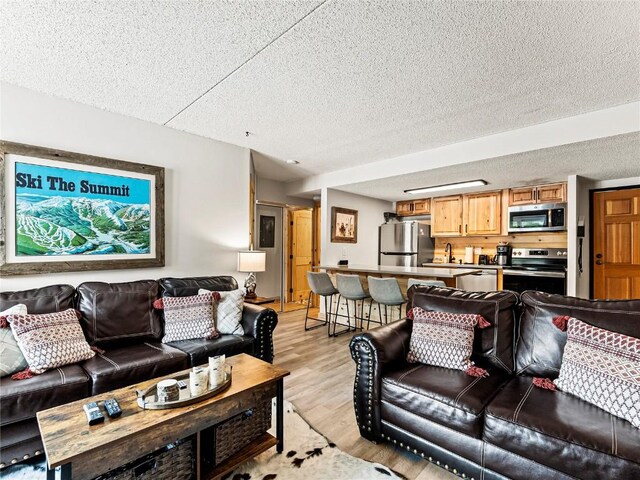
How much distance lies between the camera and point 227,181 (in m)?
3.89

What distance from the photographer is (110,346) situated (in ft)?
8.31

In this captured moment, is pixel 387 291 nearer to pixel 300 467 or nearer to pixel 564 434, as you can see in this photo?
pixel 300 467

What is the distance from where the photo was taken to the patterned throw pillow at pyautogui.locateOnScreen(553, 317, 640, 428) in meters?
1.42

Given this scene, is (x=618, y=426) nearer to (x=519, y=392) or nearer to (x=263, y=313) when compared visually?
(x=519, y=392)

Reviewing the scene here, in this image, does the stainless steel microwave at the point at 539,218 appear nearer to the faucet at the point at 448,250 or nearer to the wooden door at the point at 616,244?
the wooden door at the point at 616,244

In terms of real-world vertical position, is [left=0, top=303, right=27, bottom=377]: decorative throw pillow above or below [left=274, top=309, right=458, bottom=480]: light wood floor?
above

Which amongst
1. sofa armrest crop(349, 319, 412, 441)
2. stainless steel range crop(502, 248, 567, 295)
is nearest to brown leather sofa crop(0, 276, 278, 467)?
sofa armrest crop(349, 319, 412, 441)

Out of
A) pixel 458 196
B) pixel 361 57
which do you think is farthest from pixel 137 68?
pixel 458 196

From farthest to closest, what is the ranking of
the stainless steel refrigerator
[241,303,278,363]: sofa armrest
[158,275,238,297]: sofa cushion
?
the stainless steel refrigerator, [158,275,238,297]: sofa cushion, [241,303,278,363]: sofa armrest

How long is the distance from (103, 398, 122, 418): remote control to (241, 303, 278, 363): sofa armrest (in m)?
1.34

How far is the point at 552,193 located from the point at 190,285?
5208 mm

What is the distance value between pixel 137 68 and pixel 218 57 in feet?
2.14

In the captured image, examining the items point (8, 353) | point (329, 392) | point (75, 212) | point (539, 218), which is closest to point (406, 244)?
point (539, 218)

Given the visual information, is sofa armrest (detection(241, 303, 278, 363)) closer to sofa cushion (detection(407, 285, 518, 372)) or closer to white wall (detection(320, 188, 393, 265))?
sofa cushion (detection(407, 285, 518, 372))
